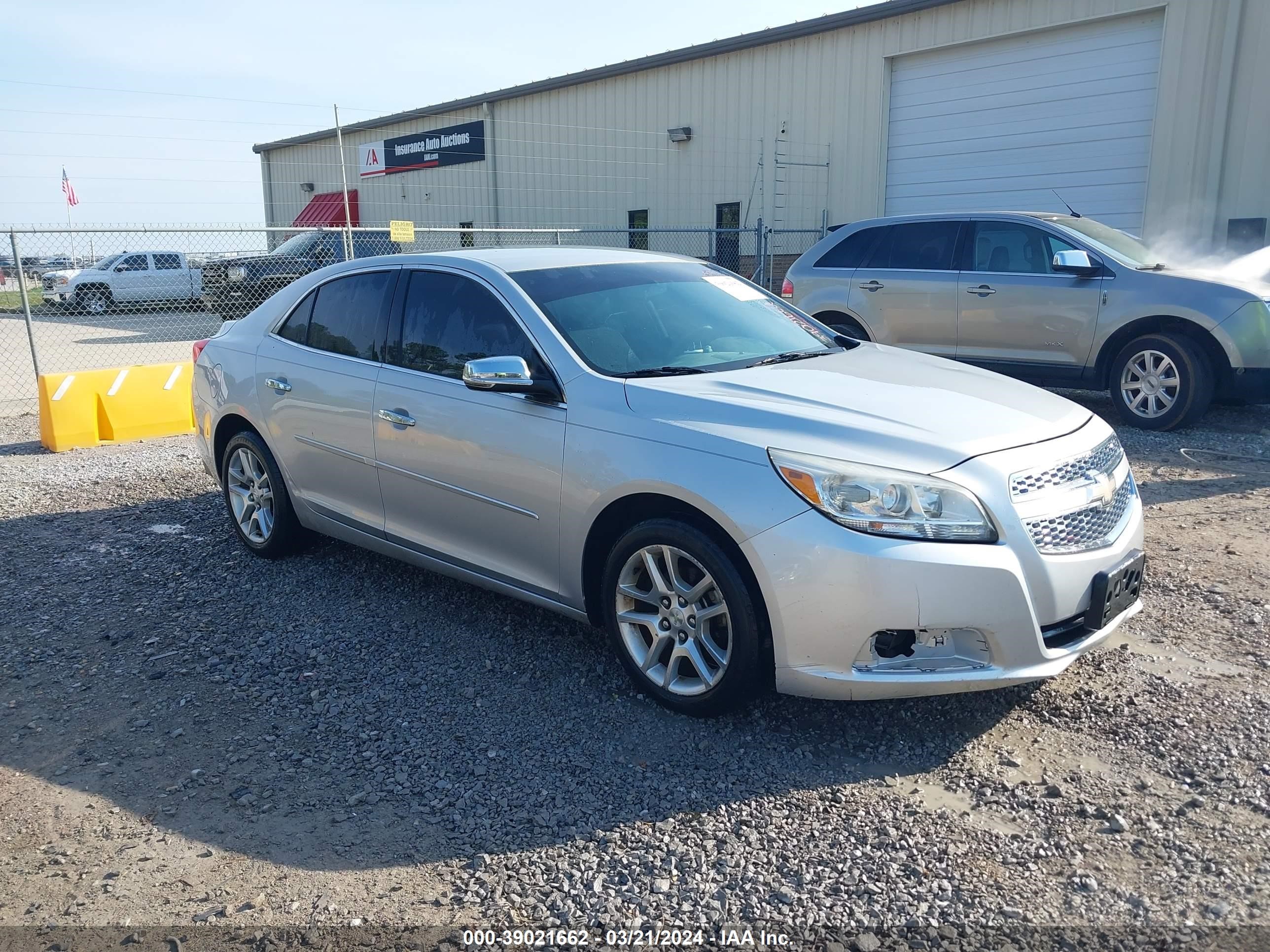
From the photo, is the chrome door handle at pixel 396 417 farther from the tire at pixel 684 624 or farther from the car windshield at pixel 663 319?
the tire at pixel 684 624

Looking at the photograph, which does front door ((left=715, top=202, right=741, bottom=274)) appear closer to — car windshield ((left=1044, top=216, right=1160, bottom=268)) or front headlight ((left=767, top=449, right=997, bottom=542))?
car windshield ((left=1044, top=216, right=1160, bottom=268))

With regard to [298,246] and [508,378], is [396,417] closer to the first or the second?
[508,378]

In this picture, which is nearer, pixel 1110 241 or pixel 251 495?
pixel 251 495

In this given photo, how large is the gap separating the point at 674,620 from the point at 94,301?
1050 inches

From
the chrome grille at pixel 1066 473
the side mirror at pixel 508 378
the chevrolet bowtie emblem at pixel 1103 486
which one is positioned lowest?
the chevrolet bowtie emblem at pixel 1103 486

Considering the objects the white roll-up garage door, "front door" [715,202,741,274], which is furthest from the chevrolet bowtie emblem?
"front door" [715,202,741,274]

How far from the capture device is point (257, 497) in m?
5.64

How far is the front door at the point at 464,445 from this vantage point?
13.1 feet

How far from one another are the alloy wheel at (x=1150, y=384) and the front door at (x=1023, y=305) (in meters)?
0.40

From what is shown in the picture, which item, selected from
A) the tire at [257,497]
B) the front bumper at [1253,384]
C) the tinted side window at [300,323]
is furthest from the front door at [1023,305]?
the tire at [257,497]

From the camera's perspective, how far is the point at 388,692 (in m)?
4.05

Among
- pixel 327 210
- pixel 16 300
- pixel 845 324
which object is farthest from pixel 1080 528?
pixel 16 300

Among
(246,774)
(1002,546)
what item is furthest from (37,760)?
(1002,546)

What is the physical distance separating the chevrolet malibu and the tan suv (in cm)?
447
